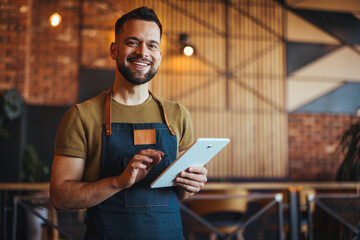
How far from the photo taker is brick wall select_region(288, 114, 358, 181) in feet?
25.3

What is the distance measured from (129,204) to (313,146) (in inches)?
279

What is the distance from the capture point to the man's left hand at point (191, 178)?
1.28 metres

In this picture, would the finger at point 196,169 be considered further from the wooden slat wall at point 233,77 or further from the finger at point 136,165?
the wooden slat wall at point 233,77

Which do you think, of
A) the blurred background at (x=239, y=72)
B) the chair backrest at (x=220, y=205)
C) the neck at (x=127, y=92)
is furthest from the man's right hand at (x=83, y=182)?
the blurred background at (x=239, y=72)

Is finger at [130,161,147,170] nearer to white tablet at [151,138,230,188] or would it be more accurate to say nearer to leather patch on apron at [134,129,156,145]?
white tablet at [151,138,230,188]

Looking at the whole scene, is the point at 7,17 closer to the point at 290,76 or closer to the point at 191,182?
the point at 290,76

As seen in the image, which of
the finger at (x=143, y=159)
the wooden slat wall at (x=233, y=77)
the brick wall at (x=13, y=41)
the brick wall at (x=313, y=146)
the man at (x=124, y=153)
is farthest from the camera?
the brick wall at (x=313, y=146)

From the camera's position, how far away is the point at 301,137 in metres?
7.78

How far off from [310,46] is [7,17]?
5.62 meters

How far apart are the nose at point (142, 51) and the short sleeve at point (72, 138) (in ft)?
0.93

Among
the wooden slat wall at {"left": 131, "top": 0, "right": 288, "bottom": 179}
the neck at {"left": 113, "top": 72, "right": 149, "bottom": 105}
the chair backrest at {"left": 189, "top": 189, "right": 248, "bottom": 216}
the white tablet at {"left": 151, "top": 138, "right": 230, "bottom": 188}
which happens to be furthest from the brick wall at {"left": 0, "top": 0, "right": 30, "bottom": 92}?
the white tablet at {"left": 151, "top": 138, "right": 230, "bottom": 188}

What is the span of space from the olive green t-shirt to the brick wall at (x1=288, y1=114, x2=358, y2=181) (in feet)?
21.9

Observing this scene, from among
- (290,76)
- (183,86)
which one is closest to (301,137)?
(290,76)

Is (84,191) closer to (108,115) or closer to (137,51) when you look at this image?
(108,115)
